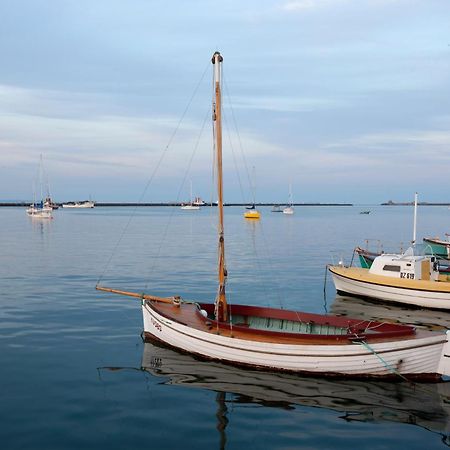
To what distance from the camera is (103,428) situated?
13.3 metres

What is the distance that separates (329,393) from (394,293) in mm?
16817

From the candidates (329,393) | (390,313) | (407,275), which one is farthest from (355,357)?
(407,275)

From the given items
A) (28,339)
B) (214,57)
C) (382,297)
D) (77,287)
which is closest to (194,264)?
(77,287)

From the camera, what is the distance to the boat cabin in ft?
101

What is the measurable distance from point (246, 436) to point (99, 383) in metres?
6.08

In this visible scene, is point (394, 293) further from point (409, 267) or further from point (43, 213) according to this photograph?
point (43, 213)

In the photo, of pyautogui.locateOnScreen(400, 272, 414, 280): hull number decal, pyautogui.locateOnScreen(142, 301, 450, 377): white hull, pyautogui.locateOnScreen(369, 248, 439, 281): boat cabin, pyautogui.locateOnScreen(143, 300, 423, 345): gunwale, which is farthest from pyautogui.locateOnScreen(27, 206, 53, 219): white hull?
pyautogui.locateOnScreen(142, 301, 450, 377): white hull

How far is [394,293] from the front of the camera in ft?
101

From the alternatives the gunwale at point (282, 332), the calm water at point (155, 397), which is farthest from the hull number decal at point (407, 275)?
the gunwale at point (282, 332)

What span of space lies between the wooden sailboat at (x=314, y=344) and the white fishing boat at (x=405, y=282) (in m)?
12.8

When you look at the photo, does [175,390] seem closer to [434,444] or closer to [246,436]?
[246,436]

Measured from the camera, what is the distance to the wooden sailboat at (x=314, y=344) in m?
16.5

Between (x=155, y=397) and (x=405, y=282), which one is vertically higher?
(x=405, y=282)

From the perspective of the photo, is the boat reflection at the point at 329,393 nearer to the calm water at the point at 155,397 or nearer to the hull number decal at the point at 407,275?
the calm water at the point at 155,397
